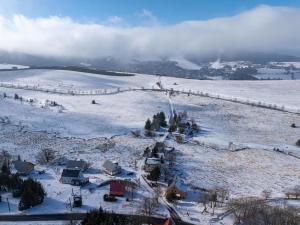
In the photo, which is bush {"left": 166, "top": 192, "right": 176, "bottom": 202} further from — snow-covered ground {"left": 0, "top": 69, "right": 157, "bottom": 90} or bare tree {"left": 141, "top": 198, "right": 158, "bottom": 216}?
snow-covered ground {"left": 0, "top": 69, "right": 157, "bottom": 90}

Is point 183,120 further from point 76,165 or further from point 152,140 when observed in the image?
point 76,165

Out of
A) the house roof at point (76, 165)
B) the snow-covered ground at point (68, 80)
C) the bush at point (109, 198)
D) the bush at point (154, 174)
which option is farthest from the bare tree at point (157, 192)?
the snow-covered ground at point (68, 80)

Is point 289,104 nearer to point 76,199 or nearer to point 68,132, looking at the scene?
point 68,132

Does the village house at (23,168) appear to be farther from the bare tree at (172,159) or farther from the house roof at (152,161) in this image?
the bare tree at (172,159)

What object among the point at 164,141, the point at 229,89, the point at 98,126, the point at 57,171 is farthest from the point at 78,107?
the point at 229,89

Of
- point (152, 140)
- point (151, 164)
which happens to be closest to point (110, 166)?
point (151, 164)

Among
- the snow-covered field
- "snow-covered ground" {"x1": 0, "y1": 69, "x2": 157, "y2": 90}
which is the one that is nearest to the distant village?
the snow-covered field
